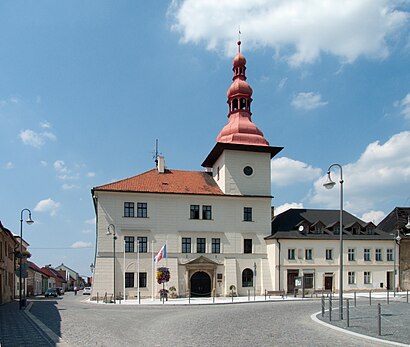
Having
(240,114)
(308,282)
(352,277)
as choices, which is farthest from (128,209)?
(352,277)

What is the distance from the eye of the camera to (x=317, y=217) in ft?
165

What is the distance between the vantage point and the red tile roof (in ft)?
146

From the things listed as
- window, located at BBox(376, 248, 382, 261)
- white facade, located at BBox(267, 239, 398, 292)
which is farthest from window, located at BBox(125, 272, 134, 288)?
window, located at BBox(376, 248, 382, 261)

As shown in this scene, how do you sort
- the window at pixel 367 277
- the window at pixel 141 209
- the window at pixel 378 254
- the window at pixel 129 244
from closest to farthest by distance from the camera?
the window at pixel 129 244, the window at pixel 141 209, the window at pixel 367 277, the window at pixel 378 254

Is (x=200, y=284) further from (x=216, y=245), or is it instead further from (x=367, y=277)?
(x=367, y=277)

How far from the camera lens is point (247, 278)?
46.0 m

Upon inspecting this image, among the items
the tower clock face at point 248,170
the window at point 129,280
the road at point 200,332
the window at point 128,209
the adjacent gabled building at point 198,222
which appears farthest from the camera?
the tower clock face at point 248,170

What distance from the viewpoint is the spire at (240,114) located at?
4831cm

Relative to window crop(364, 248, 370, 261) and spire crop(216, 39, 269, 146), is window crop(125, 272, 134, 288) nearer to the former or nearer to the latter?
spire crop(216, 39, 269, 146)

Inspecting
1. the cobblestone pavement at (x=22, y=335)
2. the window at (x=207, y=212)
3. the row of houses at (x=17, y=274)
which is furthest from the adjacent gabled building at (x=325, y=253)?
the cobblestone pavement at (x=22, y=335)

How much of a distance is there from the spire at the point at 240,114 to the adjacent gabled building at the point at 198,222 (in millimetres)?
113

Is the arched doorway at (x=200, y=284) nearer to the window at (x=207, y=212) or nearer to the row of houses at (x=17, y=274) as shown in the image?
the window at (x=207, y=212)

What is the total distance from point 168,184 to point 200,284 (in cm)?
1006

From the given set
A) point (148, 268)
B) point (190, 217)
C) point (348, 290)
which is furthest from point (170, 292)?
point (348, 290)
